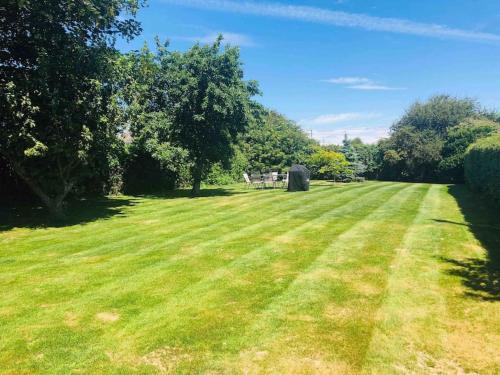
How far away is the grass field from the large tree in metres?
2.97

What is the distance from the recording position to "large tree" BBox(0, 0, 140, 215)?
446 inches

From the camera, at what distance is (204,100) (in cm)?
1917

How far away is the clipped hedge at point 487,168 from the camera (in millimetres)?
14625

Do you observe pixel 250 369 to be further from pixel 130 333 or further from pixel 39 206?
pixel 39 206

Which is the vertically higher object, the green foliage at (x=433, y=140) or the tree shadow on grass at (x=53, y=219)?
the green foliage at (x=433, y=140)

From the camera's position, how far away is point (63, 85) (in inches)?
484

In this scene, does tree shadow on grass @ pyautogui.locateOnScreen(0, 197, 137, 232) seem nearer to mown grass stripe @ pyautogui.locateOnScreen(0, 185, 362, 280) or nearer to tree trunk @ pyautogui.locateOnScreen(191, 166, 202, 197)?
mown grass stripe @ pyautogui.locateOnScreen(0, 185, 362, 280)

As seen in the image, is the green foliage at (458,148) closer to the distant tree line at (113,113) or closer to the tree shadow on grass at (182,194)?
the distant tree line at (113,113)

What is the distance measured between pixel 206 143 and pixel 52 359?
17.1 meters

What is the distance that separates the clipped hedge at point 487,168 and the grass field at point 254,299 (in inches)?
196

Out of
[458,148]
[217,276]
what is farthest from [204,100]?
[458,148]

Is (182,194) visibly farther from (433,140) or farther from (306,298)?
(433,140)

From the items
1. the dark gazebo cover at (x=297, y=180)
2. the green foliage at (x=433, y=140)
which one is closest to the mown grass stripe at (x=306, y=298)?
the dark gazebo cover at (x=297, y=180)

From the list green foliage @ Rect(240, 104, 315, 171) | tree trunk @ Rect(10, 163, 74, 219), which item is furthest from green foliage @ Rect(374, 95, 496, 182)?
tree trunk @ Rect(10, 163, 74, 219)
